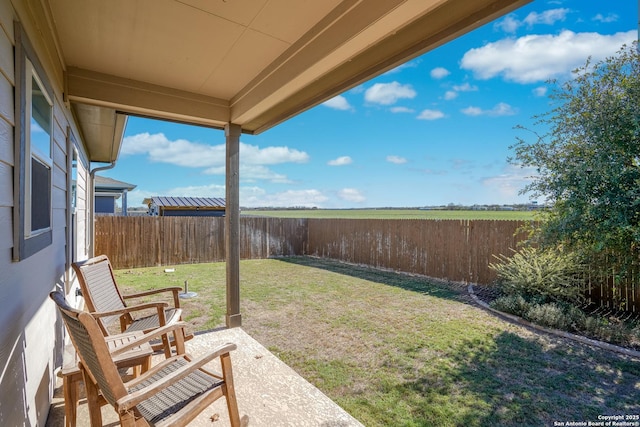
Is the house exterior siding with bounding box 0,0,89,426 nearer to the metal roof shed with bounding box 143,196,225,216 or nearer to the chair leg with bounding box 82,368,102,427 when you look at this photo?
the chair leg with bounding box 82,368,102,427

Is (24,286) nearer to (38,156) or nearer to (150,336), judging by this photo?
(150,336)

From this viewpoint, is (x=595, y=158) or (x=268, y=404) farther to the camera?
(x=595, y=158)

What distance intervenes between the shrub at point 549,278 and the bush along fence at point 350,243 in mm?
349

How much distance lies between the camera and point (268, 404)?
2293 mm

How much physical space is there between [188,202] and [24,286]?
1400cm

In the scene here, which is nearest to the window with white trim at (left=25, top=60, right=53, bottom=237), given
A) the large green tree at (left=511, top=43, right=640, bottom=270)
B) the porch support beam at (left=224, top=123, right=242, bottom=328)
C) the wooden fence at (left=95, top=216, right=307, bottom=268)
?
the porch support beam at (left=224, top=123, right=242, bottom=328)

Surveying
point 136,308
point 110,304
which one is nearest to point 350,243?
point 110,304

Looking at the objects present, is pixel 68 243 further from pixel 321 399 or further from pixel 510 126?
pixel 510 126

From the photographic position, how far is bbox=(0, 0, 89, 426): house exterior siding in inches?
48.6

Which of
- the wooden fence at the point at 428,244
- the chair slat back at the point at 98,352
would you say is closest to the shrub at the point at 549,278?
the wooden fence at the point at 428,244

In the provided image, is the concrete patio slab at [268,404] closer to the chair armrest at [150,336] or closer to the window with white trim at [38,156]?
the chair armrest at [150,336]

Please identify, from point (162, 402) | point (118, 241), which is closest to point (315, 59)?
point (162, 402)

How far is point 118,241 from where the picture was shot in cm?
873

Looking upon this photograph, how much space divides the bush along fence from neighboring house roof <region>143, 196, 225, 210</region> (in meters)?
4.53
